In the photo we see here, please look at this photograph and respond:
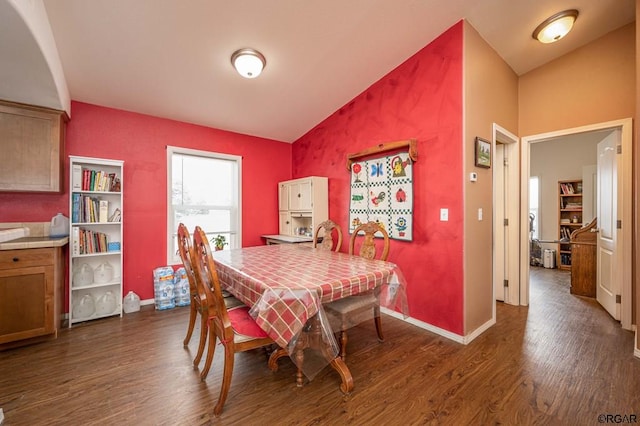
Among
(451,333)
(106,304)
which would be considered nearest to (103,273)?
(106,304)

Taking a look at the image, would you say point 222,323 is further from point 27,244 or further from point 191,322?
point 27,244

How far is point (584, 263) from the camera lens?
3570 mm

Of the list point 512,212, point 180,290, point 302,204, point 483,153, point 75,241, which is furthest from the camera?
point 302,204

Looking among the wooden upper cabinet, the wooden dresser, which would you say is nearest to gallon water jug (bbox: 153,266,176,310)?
the wooden upper cabinet

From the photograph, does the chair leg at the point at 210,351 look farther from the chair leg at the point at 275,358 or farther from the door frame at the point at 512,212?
the door frame at the point at 512,212

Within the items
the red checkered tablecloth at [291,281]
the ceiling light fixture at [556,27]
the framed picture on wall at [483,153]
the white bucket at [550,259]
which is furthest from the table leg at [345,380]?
the white bucket at [550,259]

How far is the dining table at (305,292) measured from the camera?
55.5 inches

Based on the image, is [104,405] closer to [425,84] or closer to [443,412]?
[443,412]

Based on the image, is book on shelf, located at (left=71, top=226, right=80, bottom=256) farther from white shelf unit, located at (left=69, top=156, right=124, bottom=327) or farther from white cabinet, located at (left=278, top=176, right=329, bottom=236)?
white cabinet, located at (left=278, top=176, right=329, bottom=236)

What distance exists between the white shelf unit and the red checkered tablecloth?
1588 mm

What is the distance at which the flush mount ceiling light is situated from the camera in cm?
247

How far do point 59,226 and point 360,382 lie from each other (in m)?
3.30

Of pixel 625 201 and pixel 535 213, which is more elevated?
pixel 625 201

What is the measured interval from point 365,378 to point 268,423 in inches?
28.0
